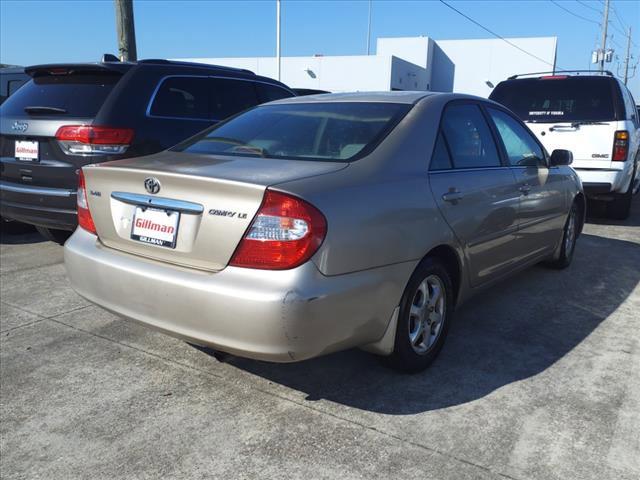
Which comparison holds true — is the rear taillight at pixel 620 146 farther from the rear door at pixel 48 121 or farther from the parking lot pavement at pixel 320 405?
the rear door at pixel 48 121

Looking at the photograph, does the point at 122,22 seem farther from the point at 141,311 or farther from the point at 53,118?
the point at 141,311

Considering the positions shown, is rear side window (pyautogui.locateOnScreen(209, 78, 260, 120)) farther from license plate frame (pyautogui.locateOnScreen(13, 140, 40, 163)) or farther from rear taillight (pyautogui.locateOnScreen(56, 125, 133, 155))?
license plate frame (pyautogui.locateOnScreen(13, 140, 40, 163))

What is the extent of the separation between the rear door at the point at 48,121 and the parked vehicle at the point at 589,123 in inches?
213

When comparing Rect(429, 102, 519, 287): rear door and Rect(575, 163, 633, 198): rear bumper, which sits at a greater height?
Rect(429, 102, 519, 287): rear door

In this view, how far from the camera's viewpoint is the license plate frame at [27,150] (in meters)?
4.82

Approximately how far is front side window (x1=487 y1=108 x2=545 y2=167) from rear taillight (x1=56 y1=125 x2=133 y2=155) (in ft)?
9.22

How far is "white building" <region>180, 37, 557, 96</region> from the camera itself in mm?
39594

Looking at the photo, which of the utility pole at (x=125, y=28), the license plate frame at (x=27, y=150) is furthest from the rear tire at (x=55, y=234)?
the utility pole at (x=125, y=28)

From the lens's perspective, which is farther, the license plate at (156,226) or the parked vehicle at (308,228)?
the license plate at (156,226)

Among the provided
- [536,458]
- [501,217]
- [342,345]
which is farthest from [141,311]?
[501,217]

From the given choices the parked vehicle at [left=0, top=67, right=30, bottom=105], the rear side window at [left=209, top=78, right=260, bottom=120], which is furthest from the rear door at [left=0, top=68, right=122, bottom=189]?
the parked vehicle at [left=0, top=67, right=30, bottom=105]

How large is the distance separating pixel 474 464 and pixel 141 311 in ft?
5.32

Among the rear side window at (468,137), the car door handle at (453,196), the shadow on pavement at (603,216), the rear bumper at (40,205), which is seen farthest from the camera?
the shadow on pavement at (603,216)

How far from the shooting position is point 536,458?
250cm
